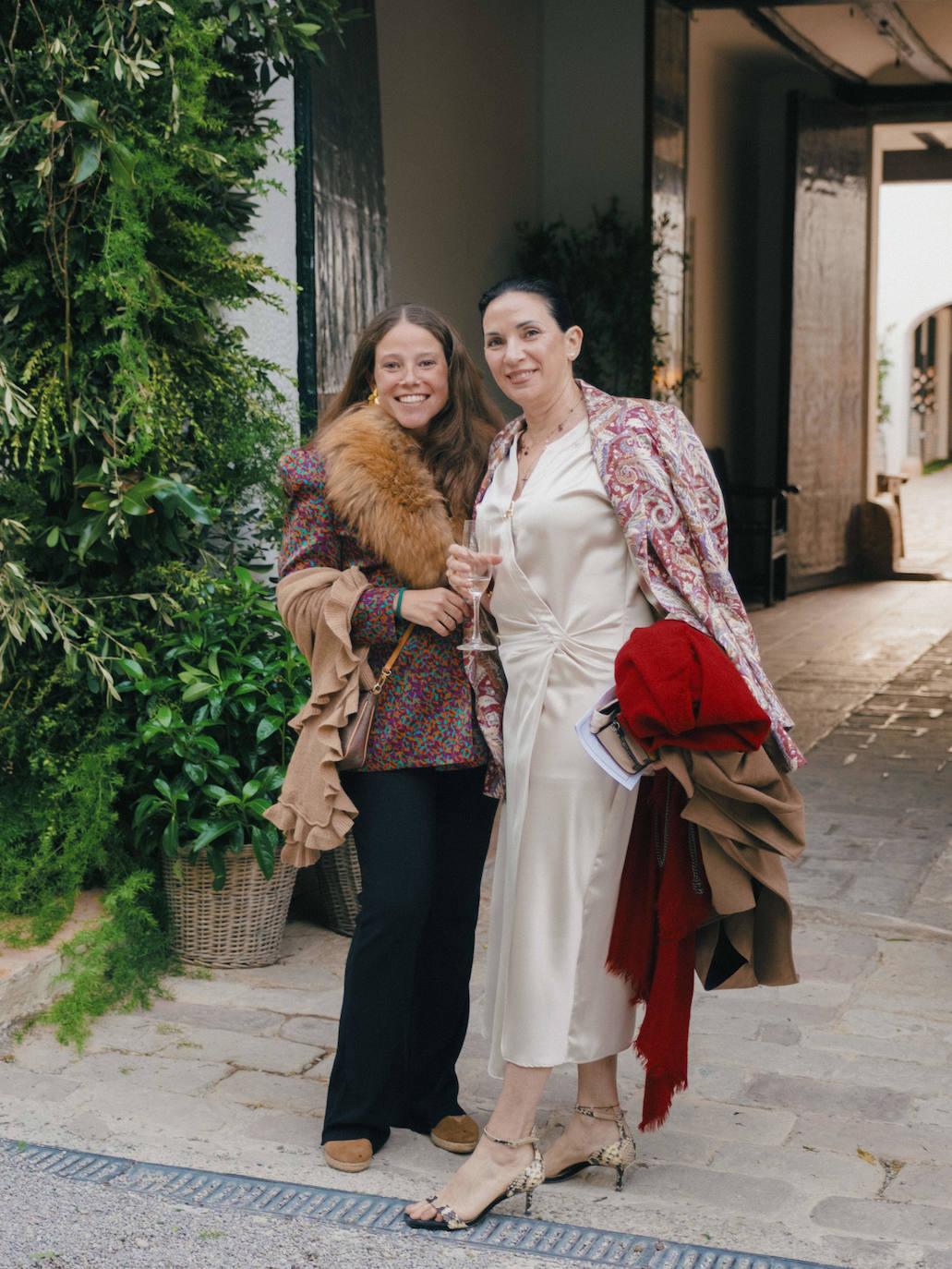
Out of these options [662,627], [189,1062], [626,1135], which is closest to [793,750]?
[662,627]

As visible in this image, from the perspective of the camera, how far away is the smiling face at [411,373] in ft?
9.48

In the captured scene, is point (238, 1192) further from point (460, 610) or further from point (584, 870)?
point (460, 610)

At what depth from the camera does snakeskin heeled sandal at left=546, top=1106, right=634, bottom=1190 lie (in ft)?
9.50

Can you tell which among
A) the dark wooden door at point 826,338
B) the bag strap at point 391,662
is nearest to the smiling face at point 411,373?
the bag strap at point 391,662

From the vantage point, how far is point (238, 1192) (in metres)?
2.88

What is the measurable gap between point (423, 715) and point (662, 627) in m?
0.54

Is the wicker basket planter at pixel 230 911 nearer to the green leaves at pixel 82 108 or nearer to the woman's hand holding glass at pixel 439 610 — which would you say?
the woman's hand holding glass at pixel 439 610

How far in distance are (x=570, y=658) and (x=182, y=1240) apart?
4.20 feet

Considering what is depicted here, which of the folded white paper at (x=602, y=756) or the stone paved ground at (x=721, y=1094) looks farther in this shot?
the stone paved ground at (x=721, y=1094)

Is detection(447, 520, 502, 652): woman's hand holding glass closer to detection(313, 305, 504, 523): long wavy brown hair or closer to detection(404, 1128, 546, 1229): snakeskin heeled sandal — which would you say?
detection(313, 305, 504, 523): long wavy brown hair

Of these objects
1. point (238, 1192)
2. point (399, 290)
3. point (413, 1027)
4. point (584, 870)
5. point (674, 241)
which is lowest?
point (238, 1192)

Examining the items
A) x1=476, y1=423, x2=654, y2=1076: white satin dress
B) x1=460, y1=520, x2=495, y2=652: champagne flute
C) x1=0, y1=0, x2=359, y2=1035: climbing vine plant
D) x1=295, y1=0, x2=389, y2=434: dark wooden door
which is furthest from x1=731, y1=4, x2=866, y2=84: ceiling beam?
x1=460, y1=520, x2=495, y2=652: champagne flute

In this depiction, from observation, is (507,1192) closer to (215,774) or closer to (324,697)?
(324,697)

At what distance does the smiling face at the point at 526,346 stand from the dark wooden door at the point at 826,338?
30.1 ft
